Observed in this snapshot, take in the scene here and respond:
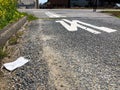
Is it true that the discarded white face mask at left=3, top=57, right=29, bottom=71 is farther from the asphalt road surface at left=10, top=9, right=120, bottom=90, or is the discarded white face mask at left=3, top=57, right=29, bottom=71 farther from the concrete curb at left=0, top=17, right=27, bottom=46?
the concrete curb at left=0, top=17, right=27, bottom=46

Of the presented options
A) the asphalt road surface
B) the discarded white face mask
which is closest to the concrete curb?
the asphalt road surface

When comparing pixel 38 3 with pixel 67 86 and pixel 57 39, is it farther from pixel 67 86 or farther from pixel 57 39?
pixel 67 86

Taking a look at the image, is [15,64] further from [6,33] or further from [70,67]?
[6,33]

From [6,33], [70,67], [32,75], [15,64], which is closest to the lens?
[32,75]

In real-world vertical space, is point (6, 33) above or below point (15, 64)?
above

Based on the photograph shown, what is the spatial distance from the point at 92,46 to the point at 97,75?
121 inches

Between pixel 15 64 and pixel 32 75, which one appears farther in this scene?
pixel 15 64

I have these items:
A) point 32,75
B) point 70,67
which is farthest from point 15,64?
point 70,67

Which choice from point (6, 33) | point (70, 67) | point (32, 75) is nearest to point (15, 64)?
point (32, 75)

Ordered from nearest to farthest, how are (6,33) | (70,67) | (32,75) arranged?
(32,75)
(70,67)
(6,33)

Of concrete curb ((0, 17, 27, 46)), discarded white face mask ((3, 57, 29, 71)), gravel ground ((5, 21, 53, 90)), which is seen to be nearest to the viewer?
gravel ground ((5, 21, 53, 90))

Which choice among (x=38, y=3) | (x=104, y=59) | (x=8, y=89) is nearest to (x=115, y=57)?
(x=104, y=59)

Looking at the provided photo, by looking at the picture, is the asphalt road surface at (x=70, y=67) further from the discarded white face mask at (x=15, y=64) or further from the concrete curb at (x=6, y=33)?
the concrete curb at (x=6, y=33)

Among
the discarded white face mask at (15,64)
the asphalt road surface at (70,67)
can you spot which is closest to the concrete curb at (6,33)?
the asphalt road surface at (70,67)
